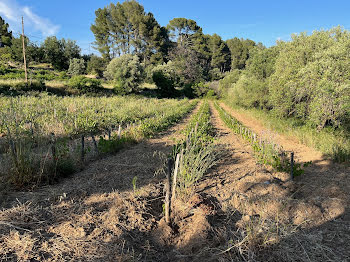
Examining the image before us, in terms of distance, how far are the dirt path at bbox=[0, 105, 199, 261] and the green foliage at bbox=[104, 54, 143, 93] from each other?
26.0 m

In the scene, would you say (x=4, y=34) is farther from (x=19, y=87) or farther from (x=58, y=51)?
(x=19, y=87)

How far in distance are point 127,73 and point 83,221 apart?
2874 cm

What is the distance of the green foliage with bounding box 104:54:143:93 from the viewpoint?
94.3 ft

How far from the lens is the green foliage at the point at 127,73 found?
28741 millimetres

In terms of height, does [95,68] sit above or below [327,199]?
above

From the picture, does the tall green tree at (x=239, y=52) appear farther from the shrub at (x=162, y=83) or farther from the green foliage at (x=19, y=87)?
the green foliage at (x=19, y=87)

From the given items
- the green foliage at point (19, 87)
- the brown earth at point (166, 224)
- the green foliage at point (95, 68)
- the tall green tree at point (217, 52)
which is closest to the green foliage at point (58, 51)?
the green foliage at point (95, 68)

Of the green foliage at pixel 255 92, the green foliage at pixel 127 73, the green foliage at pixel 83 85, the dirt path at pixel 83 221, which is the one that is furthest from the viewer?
the green foliage at pixel 127 73

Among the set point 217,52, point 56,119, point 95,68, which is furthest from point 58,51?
point 217,52

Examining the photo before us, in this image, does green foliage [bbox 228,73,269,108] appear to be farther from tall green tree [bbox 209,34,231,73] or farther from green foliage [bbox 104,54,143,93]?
tall green tree [bbox 209,34,231,73]

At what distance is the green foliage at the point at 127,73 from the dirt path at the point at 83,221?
26.0 m

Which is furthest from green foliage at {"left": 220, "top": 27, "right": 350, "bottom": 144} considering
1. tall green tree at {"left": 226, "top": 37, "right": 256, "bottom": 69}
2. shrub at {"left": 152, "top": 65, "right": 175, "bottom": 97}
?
tall green tree at {"left": 226, "top": 37, "right": 256, "bottom": 69}

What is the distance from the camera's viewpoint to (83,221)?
2.67 metres

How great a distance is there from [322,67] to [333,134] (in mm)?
2811
